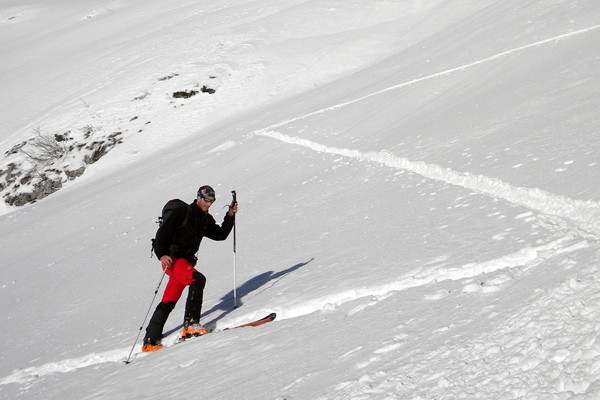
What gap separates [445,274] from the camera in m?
5.07

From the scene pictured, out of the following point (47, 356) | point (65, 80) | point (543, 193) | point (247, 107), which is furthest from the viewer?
point (65, 80)

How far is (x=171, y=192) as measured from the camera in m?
14.8

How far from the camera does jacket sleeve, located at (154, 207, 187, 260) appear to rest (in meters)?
6.82

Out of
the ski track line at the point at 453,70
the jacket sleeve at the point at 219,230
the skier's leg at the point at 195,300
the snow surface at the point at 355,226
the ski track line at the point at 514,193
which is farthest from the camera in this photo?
the ski track line at the point at 453,70

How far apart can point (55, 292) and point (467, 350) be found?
852cm

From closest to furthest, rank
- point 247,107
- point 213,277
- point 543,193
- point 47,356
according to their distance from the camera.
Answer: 1. point 543,193
2. point 47,356
3. point 213,277
4. point 247,107

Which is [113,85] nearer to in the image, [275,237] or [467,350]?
[275,237]

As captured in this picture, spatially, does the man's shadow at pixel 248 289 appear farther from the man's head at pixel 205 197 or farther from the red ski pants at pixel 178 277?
the man's head at pixel 205 197

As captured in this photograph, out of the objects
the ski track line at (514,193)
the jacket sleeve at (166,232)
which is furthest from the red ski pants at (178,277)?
the ski track line at (514,193)

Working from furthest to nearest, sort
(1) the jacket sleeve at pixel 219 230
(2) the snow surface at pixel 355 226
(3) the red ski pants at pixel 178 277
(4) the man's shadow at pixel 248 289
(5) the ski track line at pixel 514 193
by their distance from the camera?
(1) the jacket sleeve at pixel 219 230
(4) the man's shadow at pixel 248 289
(3) the red ski pants at pixel 178 277
(5) the ski track line at pixel 514 193
(2) the snow surface at pixel 355 226

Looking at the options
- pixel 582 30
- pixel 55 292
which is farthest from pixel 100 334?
pixel 582 30

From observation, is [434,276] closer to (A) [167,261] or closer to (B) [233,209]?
(A) [167,261]

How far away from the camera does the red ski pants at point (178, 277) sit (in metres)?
7.02

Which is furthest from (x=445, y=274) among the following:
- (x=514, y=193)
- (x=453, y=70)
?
Result: (x=453, y=70)
